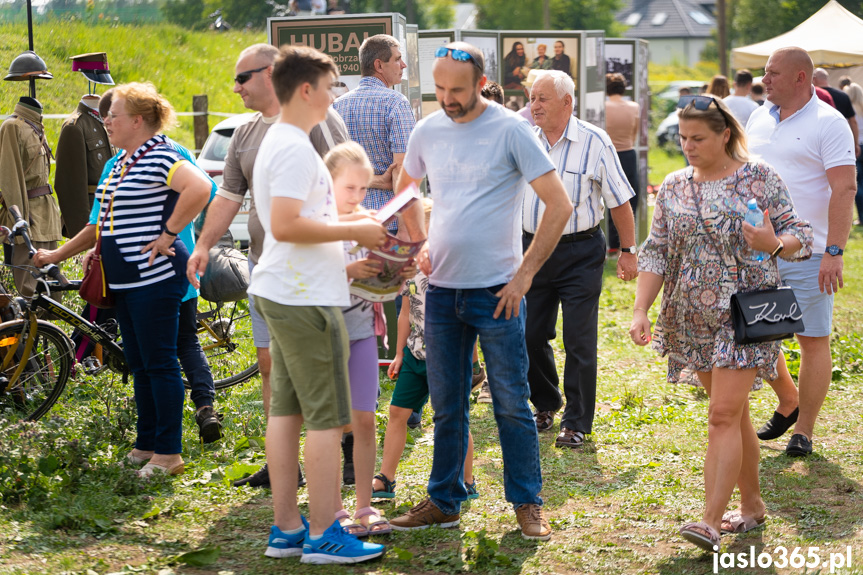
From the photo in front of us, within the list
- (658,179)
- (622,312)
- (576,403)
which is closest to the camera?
(576,403)

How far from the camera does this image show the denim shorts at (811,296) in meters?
5.31

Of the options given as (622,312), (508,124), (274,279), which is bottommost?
(622,312)

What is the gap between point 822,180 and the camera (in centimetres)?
526

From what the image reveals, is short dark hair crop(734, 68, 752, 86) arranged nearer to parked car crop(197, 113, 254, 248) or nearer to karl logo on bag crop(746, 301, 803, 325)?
parked car crop(197, 113, 254, 248)

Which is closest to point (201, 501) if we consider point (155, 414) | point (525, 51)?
point (155, 414)

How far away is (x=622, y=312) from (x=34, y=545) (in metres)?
7.02

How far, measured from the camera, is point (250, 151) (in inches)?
180

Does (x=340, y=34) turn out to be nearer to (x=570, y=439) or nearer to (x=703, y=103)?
(x=570, y=439)

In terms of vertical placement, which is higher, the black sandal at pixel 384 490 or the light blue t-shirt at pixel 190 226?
the light blue t-shirt at pixel 190 226

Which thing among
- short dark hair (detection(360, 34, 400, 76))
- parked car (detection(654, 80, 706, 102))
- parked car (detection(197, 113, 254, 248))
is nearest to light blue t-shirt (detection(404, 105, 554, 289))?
short dark hair (detection(360, 34, 400, 76))

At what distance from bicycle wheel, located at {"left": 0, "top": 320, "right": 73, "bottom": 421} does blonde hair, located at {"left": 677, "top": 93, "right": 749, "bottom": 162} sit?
3757 millimetres

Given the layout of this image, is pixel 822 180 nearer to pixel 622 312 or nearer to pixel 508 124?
pixel 508 124

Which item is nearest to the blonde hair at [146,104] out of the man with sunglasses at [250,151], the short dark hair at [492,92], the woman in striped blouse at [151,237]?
the woman in striped blouse at [151,237]

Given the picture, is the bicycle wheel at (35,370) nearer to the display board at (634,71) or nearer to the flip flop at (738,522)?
the flip flop at (738,522)
